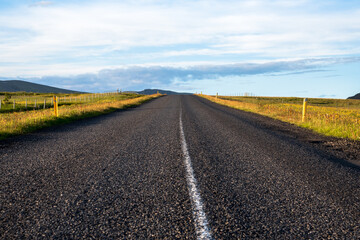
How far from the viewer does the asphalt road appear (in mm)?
2877

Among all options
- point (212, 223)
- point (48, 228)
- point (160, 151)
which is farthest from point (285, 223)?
point (160, 151)

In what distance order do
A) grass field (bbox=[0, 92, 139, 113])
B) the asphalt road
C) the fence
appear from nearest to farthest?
1. the asphalt road
2. the fence
3. grass field (bbox=[0, 92, 139, 113])

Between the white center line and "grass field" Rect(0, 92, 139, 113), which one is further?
"grass field" Rect(0, 92, 139, 113)

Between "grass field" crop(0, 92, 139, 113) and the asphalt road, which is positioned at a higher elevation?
"grass field" crop(0, 92, 139, 113)

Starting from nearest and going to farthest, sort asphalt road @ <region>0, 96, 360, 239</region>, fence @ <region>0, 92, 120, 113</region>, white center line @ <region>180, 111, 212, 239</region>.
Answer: white center line @ <region>180, 111, 212, 239</region>
asphalt road @ <region>0, 96, 360, 239</region>
fence @ <region>0, 92, 120, 113</region>

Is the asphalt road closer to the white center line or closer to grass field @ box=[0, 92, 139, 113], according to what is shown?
the white center line

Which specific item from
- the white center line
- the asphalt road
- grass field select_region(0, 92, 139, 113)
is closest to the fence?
grass field select_region(0, 92, 139, 113)

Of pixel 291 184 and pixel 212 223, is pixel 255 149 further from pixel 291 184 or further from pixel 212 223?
pixel 212 223

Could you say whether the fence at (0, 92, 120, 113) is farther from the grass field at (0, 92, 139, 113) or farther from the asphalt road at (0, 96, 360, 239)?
the asphalt road at (0, 96, 360, 239)

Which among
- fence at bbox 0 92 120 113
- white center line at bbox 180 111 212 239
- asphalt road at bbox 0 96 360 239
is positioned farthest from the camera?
fence at bbox 0 92 120 113

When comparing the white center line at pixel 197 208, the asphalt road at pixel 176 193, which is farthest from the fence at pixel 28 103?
the white center line at pixel 197 208

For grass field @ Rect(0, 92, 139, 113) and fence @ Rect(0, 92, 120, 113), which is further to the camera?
grass field @ Rect(0, 92, 139, 113)

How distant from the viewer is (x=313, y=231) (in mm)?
2852

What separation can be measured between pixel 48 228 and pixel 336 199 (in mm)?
3659
